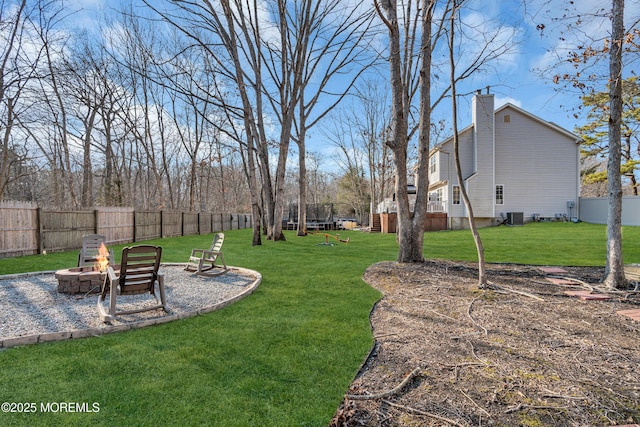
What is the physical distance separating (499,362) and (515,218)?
72.7 ft

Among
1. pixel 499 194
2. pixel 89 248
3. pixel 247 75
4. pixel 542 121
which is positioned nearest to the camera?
pixel 89 248

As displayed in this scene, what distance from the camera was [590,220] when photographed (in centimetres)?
2175

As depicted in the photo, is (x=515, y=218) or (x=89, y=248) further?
(x=515, y=218)

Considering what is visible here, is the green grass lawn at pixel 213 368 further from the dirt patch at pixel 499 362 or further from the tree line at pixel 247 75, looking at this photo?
the tree line at pixel 247 75

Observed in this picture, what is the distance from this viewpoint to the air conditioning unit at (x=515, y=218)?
71.7 ft

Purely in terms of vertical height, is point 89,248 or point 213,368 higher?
point 89,248

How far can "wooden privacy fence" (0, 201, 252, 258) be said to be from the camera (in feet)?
34.7

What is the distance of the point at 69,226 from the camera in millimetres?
12656

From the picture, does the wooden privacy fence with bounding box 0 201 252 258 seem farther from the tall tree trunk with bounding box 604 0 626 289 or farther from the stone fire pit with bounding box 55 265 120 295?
the tall tree trunk with bounding box 604 0 626 289

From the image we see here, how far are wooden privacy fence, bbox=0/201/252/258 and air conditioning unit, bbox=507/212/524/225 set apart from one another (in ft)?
71.7

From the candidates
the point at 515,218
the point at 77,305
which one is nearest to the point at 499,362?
the point at 77,305

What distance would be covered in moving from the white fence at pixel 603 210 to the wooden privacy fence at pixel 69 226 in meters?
27.2

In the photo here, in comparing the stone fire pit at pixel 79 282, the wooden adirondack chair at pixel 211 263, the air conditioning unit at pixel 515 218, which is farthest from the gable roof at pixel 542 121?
the stone fire pit at pixel 79 282

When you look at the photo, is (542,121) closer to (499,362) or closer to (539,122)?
(539,122)
